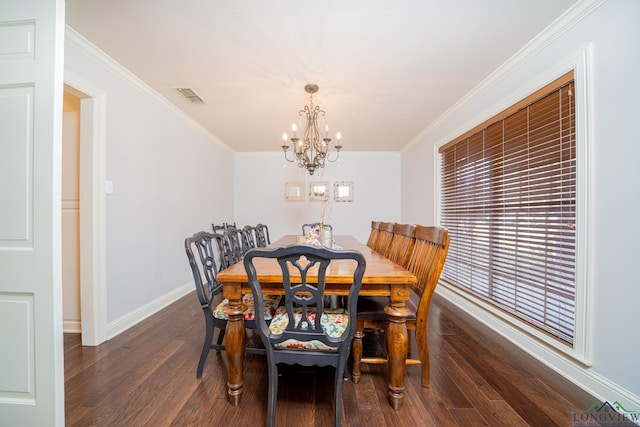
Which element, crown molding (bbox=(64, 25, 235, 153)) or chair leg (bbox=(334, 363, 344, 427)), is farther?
crown molding (bbox=(64, 25, 235, 153))

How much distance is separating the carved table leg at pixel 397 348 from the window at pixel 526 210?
122cm

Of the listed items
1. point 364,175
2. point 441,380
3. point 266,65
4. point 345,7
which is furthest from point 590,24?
point 364,175

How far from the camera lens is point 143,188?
8.62 ft

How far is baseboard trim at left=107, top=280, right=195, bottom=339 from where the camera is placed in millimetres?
2205

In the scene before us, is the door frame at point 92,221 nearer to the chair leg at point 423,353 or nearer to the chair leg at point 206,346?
the chair leg at point 206,346

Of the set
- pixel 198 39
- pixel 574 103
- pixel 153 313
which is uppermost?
pixel 198 39

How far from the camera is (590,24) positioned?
155 centimetres

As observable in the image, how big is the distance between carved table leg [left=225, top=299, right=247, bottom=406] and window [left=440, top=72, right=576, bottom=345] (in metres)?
2.10

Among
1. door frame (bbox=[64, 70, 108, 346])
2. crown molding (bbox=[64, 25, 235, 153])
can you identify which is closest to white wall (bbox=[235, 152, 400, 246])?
crown molding (bbox=[64, 25, 235, 153])

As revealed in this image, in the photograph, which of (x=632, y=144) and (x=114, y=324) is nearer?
(x=632, y=144)

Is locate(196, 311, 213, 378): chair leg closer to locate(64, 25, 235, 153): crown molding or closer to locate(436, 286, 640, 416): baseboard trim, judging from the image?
locate(64, 25, 235, 153): crown molding

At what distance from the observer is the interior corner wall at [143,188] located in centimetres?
221

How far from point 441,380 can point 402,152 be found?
4.31 meters

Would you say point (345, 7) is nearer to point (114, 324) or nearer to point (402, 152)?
point (114, 324)
